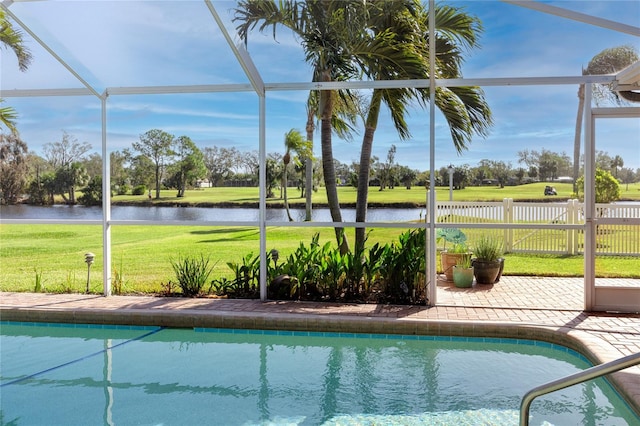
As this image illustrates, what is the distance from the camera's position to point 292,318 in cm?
600

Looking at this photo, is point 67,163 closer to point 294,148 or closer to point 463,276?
point 294,148

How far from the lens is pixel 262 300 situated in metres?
7.01

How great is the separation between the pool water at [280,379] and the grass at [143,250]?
5063mm

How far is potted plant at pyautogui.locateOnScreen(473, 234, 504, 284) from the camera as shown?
845 cm

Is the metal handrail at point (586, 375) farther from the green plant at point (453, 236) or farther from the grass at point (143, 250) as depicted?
the grass at point (143, 250)

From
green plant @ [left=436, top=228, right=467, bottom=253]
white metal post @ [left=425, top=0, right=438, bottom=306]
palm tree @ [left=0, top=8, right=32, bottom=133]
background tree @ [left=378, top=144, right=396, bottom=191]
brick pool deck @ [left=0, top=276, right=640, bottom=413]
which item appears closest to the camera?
brick pool deck @ [left=0, top=276, right=640, bottom=413]

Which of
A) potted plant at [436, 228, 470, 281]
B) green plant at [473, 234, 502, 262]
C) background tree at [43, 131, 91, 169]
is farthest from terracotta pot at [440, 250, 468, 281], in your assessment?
background tree at [43, 131, 91, 169]

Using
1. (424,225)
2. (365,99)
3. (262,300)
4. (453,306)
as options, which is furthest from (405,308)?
(365,99)

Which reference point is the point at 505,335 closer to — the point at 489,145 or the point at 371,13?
the point at 371,13

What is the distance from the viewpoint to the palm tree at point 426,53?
6.94m

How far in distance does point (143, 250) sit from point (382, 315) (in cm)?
1148

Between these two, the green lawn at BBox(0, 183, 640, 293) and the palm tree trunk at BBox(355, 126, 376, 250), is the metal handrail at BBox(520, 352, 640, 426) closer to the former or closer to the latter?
the green lawn at BBox(0, 183, 640, 293)

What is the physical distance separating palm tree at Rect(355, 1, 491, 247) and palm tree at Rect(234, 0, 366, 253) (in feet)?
0.90

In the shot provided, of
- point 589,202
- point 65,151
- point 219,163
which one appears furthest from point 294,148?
point 65,151
